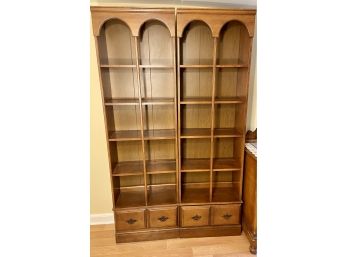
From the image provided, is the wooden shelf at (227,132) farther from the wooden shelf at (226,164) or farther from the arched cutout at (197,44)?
the arched cutout at (197,44)

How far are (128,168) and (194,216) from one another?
Answer: 29.8 inches

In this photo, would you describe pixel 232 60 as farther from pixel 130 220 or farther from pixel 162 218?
pixel 130 220

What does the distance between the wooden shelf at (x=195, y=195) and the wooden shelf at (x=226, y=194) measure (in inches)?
3.2

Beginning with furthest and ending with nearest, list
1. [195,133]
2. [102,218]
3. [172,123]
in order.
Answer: [102,218] → [172,123] → [195,133]

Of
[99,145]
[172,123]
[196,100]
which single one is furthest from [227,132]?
[99,145]

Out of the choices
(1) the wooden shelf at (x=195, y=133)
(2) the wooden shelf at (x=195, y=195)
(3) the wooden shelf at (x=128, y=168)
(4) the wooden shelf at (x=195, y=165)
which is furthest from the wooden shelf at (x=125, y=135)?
(2) the wooden shelf at (x=195, y=195)

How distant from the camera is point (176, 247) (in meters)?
1.91

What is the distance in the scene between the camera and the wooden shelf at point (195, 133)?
73.9 inches

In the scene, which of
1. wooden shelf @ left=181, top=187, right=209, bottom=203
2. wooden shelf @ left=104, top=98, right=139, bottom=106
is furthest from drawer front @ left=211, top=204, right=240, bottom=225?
wooden shelf @ left=104, top=98, right=139, bottom=106

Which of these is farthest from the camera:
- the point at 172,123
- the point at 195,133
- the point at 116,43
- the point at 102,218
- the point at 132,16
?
the point at 102,218
